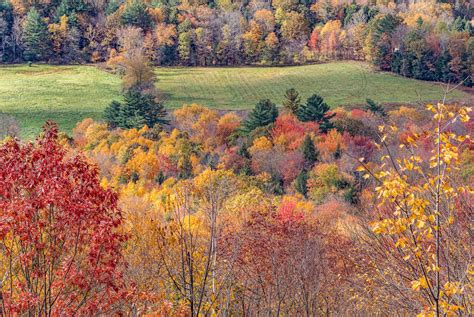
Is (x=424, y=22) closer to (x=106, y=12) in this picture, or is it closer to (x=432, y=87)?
(x=432, y=87)

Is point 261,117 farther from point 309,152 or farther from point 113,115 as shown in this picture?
point 113,115

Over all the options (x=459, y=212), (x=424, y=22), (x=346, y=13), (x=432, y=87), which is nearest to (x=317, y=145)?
(x=432, y=87)

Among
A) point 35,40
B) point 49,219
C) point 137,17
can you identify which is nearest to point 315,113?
point 137,17

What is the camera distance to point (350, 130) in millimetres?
55656

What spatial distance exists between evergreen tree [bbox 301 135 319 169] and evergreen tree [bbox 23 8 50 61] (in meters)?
57.1

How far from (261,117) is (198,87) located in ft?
75.1

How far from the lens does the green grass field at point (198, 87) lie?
68312mm

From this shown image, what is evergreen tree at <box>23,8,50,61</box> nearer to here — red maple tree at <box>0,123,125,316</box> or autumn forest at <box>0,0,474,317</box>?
autumn forest at <box>0,0,474,317</box>

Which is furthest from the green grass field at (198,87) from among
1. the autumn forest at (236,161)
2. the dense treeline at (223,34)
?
the dense treeline at (223,34)

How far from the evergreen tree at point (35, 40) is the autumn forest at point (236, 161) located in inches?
12.1

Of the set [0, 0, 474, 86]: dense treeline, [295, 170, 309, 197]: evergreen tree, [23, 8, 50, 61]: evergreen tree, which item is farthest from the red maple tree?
[23, 8, 50, 61]: evergreen tree

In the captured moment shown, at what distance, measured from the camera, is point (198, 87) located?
258ft

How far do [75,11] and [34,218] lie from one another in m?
98.7

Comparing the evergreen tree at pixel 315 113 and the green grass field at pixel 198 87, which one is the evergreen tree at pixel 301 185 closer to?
the evergreen tree at pixel 315 113
